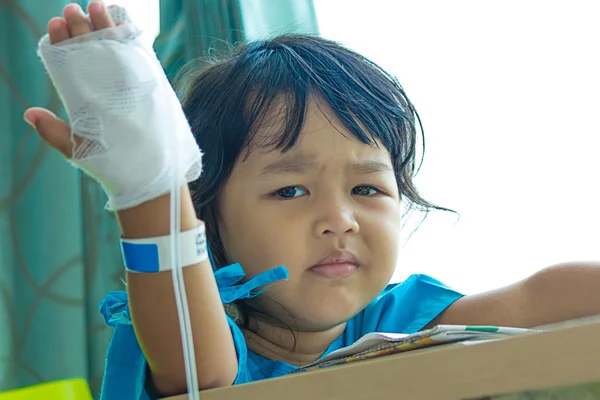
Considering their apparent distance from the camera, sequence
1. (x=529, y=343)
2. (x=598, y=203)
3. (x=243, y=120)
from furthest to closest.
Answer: (x=598, y=203) → (x=243, y=120) → (x=529, y=343)

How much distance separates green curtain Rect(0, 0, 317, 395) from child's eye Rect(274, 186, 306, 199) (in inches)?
26.3

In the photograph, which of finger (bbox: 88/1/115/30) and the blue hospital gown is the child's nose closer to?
the blue hospital gown

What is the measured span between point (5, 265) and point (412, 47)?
3.33ft

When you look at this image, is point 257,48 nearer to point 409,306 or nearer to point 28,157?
point 409,306

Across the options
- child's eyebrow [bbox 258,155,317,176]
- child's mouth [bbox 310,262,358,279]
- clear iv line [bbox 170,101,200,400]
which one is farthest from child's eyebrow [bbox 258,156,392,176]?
clear iv line [bbox 170,101,200,400]

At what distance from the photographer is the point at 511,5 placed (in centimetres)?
140

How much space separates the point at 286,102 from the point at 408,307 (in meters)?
0.35

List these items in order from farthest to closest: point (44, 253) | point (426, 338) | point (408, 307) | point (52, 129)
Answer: point (44, 253) < point (408, 307) < point (52, 129) < point (426, 338)

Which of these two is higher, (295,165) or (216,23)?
(216,23)

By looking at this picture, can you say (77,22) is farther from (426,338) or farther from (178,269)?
(426,338)

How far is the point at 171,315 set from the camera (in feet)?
1.99

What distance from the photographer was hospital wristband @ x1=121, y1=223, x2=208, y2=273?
22.5 inches

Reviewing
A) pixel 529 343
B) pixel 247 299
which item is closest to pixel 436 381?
pixel 529 343

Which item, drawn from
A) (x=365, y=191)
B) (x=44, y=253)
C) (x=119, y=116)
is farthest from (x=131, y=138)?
(x=44, y=253)
